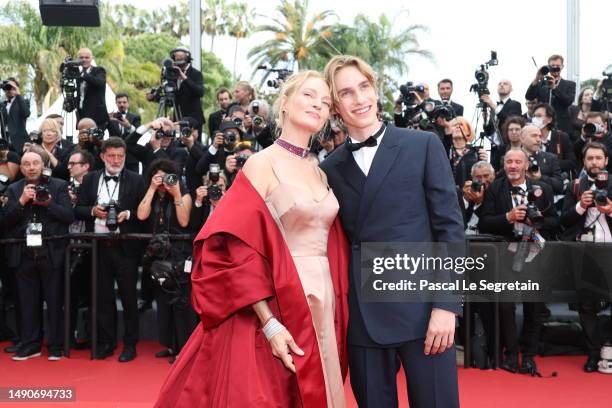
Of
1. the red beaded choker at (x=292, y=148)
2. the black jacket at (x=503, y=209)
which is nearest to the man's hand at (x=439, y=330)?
the red beaded choker at (x=292, y=148)

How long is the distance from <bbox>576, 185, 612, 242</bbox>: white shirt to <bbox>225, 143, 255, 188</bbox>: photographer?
2428mm

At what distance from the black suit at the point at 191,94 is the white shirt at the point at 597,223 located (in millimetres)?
3976

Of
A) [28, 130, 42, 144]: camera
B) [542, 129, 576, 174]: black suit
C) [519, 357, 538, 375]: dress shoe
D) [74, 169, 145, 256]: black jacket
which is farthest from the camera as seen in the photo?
[28, 130, 42, 144]: camera

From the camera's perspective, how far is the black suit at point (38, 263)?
6.15 meters

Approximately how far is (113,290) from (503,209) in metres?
2.97

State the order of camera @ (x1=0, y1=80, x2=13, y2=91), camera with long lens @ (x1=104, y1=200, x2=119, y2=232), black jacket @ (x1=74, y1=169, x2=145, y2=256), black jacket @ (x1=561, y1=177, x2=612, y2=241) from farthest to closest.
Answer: camera @ (x1=0, y1=80, x2=13, y2=91) < black jacket @ (x1=74, y1=169, x2=145, y2=256) < camera with long lens @ (x1=104, y1=200, x2=119, y2=232) < black jacket @ (x1=561, y1=177, x2=612, y2=241)

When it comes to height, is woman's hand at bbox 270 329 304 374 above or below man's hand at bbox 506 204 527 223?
below

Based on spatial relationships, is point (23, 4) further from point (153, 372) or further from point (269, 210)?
point (269, 210)

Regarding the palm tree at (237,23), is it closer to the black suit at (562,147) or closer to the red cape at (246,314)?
the black suit at (562,147)

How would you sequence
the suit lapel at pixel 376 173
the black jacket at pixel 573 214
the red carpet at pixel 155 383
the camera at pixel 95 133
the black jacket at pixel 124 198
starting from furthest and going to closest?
the camera at pixel 95 133, the black jacket at pixel 124 198, the black jacket at pixel 573 214, the red carpet at pixel 155 383, the suit lapel at pixel 376 173

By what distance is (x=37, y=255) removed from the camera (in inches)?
241

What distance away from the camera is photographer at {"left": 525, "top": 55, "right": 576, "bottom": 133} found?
8.12m

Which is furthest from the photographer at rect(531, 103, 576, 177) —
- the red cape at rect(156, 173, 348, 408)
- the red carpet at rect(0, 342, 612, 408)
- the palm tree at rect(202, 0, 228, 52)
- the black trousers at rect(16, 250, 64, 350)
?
the palm tree at rect(202, 0, 228, 52)

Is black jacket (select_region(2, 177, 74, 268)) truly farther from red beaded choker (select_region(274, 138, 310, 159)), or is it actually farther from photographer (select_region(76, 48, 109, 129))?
red beaded choker (select_region(274, 138, 310, 159))
